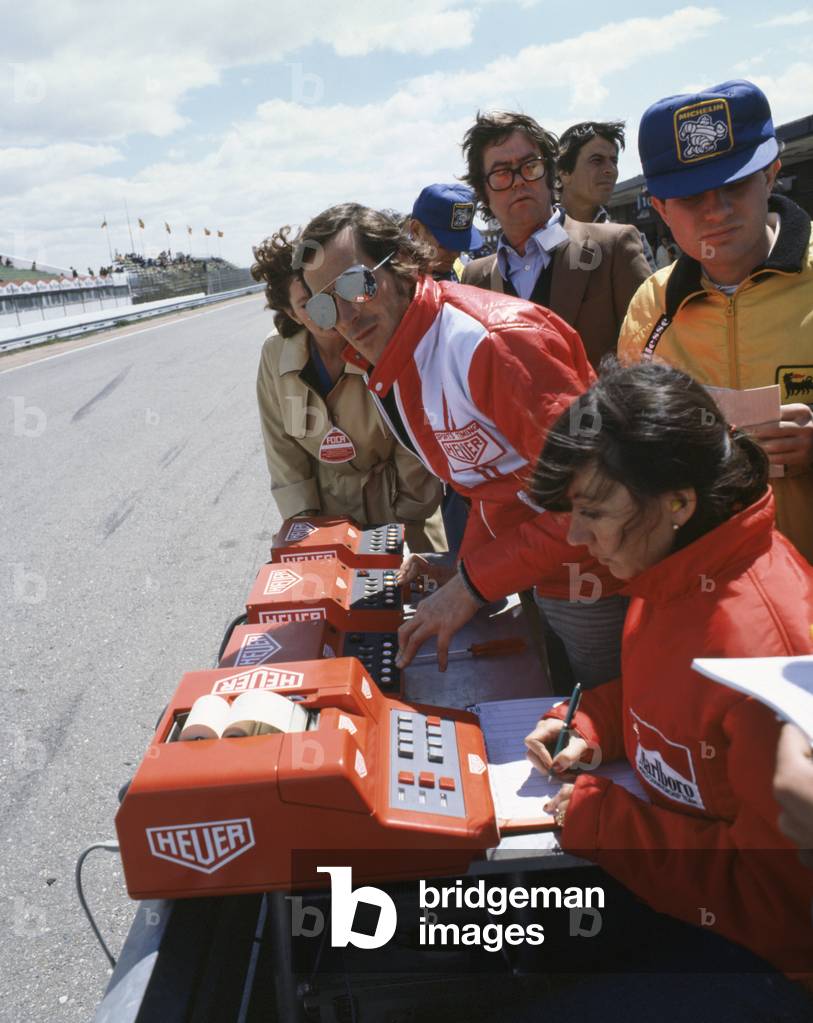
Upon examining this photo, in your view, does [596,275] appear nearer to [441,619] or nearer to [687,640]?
[441,619]

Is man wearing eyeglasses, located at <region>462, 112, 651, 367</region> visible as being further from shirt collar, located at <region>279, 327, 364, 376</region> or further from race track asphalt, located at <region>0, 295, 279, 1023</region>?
race track asphalt, located at <region>0, 295, 279, 1023</region>

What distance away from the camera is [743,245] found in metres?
1.84

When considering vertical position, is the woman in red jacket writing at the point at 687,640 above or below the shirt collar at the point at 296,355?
below

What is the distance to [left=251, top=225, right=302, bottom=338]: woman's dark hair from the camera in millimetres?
2465

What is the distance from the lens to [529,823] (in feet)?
4.40

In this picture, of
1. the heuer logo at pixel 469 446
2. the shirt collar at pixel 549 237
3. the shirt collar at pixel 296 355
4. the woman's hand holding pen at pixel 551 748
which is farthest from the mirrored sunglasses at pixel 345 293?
the shirt collar at pixel 549 237

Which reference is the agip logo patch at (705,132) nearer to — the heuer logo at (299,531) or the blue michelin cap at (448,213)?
the heuer logo at (299,531)

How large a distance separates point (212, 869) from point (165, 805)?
5.2 inches

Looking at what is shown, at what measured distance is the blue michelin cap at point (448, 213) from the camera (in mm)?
3680

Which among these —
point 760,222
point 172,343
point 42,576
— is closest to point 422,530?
point 760,222

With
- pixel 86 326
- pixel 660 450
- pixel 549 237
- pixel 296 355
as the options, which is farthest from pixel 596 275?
pixel 86 326

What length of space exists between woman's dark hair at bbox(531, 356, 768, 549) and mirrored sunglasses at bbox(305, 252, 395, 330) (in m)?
0.66

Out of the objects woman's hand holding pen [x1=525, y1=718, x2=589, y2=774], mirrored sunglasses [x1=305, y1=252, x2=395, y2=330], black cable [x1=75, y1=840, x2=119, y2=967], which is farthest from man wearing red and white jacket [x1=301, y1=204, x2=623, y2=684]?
black cable [x1=75, y1=840, x2=119, y2=967]

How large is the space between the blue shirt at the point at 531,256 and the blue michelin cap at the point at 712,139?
132 cm
